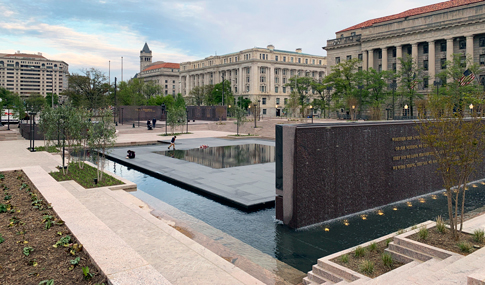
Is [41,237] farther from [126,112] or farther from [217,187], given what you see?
[126,112]

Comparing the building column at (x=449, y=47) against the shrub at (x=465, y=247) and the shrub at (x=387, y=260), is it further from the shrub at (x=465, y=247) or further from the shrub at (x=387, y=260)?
the shrub at (x=387, y=260)

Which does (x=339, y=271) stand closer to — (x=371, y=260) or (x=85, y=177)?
(x=371, y=260)

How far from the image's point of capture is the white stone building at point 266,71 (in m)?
119

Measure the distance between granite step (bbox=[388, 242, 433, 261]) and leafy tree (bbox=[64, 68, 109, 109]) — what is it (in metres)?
69.9

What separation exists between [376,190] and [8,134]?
119 feet

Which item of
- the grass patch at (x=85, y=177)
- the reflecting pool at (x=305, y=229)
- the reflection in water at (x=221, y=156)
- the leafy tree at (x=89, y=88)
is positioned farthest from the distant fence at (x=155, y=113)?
the reflecting pool at (x=305, y=229)

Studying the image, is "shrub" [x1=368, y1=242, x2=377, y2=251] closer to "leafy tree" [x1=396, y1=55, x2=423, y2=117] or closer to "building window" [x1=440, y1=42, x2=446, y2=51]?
"leafy tree" [x1=396, y1=55, x2=423, y2=117]

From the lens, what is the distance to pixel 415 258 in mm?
6992

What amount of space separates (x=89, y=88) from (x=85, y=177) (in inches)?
2446

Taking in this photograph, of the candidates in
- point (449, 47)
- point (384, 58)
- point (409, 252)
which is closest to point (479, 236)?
point (409, 252)

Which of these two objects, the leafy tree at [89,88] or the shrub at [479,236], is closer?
the shrub at [479,236]

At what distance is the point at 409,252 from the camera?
7.09 m

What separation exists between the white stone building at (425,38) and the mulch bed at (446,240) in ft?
205

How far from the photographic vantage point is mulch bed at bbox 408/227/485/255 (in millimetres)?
7051
